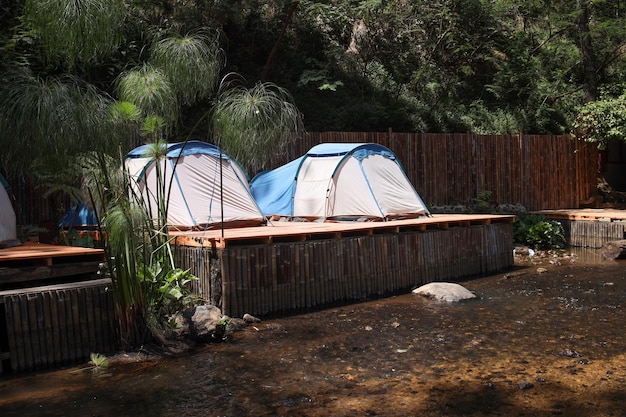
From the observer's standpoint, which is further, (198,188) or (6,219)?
(198,188)

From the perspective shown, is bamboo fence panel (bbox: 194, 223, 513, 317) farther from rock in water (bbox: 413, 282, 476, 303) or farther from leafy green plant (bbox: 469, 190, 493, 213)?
leafy green plant (bbox: 469, 190, 493, 213)

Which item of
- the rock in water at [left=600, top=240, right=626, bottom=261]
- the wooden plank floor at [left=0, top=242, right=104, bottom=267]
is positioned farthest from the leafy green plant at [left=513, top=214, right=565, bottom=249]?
the wooden plank floor at [left=0, top=242, right=104, bottom=267]

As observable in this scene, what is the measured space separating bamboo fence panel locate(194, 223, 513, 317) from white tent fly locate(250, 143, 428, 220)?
1006mm

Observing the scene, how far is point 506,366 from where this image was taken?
586 centimetres

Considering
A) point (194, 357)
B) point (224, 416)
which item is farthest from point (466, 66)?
point (224, 416)

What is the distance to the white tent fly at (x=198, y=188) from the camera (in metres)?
9.17

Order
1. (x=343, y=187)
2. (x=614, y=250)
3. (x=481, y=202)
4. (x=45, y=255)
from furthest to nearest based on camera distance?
1. (x=481, y=202)
2. (x=614, y=250)
3. (x=343, y=187)
4. (x=45, y=255)

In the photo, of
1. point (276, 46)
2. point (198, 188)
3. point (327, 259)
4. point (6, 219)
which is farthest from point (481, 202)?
point (6, 219)

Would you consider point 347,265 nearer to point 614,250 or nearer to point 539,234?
point 614,250

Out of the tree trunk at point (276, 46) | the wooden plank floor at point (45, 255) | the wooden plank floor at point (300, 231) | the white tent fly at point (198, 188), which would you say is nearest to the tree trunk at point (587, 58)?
the tree trunk at point (276, 46)

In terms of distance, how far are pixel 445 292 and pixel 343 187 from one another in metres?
2.85

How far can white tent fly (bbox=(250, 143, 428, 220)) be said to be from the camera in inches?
425

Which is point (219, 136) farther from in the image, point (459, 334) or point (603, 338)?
point (603, 338)

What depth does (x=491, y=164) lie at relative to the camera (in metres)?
15.3
